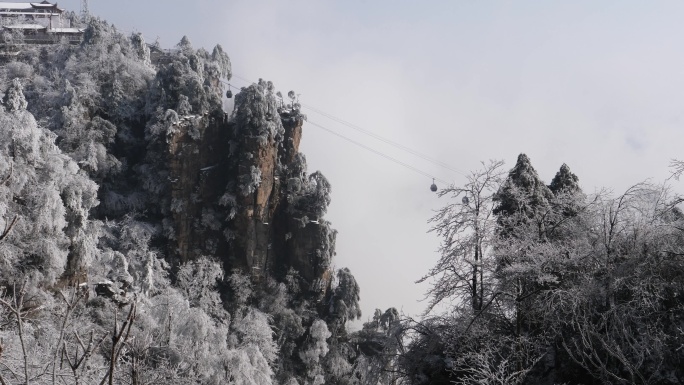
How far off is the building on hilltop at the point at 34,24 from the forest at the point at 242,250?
1464 mm

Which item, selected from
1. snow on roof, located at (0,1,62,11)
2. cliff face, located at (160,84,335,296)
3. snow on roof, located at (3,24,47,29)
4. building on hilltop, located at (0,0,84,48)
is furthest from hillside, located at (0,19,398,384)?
snow on roof, located at (0,1,62,11)

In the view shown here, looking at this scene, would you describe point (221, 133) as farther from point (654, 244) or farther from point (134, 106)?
point (654, 244)

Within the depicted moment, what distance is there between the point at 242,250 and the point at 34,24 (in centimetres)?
3294

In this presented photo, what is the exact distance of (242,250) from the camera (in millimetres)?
37656

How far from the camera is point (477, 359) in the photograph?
1162 cm

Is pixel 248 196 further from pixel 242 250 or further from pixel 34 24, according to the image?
pixel 34 24

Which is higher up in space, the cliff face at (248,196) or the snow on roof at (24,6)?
the snow on roof at (24,6)

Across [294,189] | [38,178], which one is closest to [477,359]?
[38,178]

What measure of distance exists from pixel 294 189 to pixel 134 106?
12.1m

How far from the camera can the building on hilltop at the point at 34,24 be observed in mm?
48781

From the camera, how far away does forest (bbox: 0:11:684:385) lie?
41.1 feet

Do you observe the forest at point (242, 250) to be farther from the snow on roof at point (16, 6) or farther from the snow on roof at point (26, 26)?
the snow on roof at point (16, 6)

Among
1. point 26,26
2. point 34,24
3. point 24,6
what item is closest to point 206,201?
point 26,26

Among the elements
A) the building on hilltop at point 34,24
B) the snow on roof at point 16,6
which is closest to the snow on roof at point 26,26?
the building on hilltop at point 34,24
